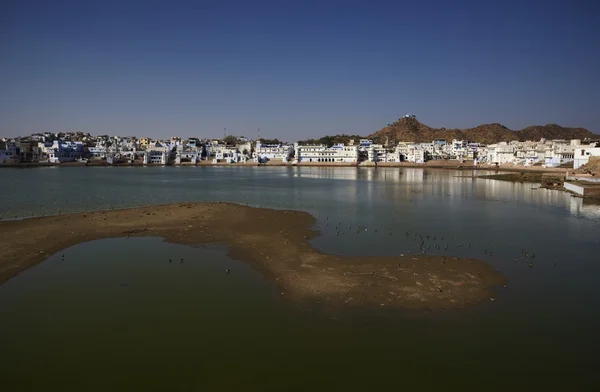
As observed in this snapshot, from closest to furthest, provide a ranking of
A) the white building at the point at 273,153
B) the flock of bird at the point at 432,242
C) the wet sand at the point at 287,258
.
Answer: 1. the wet sand at the point at 287,258
2. the flock of bird at the point at 432,242
3. the white building at the point at 273,153

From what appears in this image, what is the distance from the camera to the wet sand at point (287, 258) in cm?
894

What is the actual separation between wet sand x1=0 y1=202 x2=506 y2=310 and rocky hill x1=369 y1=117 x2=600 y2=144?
126824 millimetres

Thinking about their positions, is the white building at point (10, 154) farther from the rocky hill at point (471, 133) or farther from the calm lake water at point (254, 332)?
the rocky hill at point (471, 133)

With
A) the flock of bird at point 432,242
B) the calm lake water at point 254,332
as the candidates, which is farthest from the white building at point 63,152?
the flock of bird at point 432,242

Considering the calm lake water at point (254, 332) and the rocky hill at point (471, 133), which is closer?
the calm lake water at point (254, 332)

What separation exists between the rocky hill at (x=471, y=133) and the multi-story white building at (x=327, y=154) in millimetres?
50431

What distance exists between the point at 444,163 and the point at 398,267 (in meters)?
82.2

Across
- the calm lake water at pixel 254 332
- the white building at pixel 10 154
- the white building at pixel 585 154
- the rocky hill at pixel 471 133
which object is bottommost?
the calm lake water at pixel 254 332

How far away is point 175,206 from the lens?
22391 mm

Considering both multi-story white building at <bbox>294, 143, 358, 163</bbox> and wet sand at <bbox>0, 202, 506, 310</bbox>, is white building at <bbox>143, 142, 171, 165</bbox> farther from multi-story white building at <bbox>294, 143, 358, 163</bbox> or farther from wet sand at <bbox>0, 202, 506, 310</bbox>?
wet sand at <bbox>0, 202, 506, 310</bbox>

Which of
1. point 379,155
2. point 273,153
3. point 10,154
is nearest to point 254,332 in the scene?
point 379,155

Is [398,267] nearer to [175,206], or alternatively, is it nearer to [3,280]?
[3,280]

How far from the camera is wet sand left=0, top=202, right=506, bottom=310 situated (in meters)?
8.94

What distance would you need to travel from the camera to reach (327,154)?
93.0m
